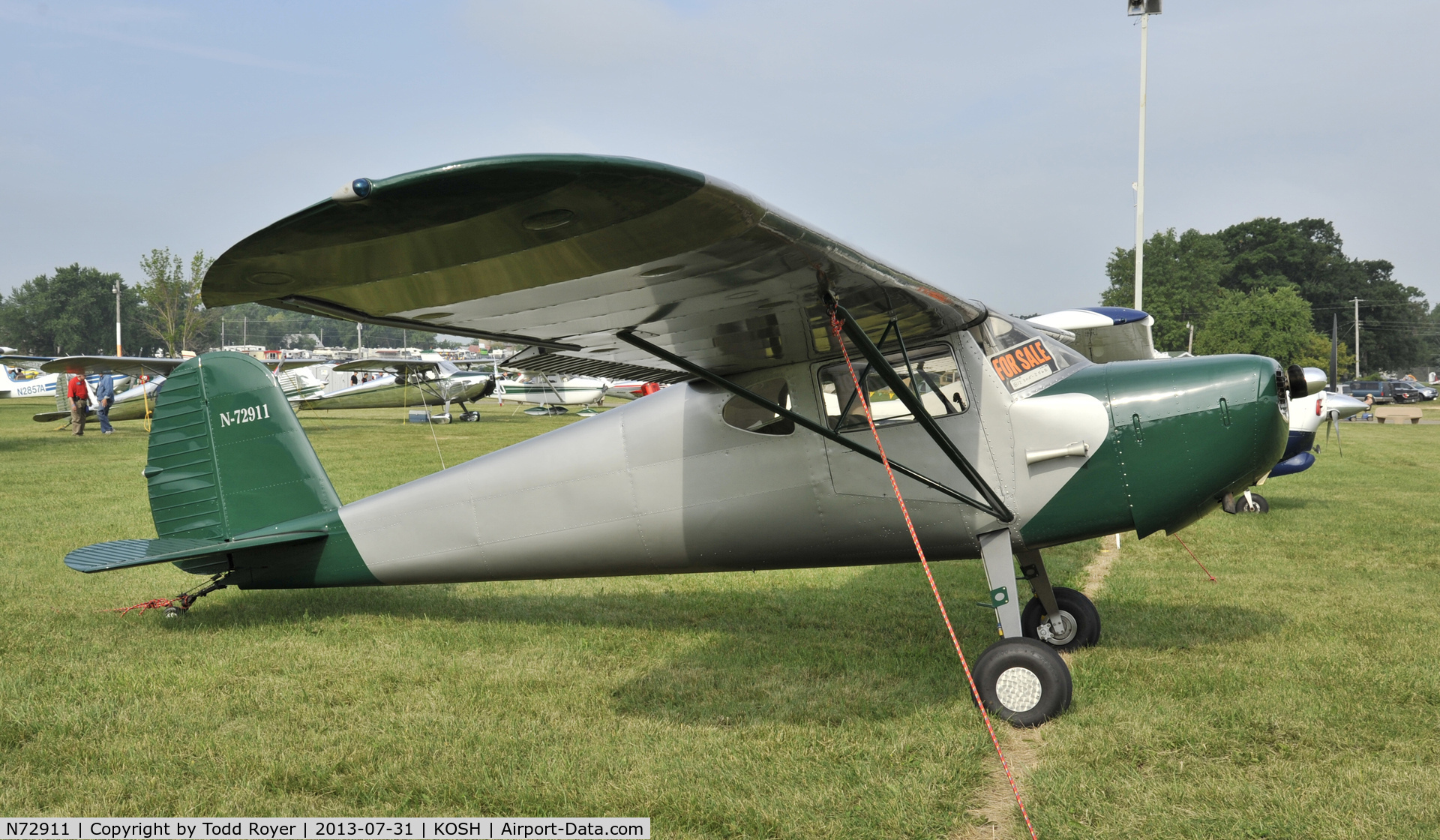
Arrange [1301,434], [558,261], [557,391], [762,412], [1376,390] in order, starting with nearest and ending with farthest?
1. [558,261]
2. [762,412]
3. [1301,434]
4. [557,391]
5. [1376,390]

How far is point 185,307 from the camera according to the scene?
231ft

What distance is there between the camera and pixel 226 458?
6270 millimetres

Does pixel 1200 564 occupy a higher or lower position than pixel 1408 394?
higher

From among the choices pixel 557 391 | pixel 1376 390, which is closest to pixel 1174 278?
pixel 1376 390

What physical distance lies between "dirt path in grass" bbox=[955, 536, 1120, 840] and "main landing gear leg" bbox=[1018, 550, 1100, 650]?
138cm

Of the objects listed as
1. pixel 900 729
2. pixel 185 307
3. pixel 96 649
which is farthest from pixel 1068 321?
pixel 185 307

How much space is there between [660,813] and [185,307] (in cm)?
7922

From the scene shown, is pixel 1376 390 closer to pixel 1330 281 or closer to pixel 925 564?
pixel 1330 281

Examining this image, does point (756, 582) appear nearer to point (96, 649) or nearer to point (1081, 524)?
point (1081, 524)

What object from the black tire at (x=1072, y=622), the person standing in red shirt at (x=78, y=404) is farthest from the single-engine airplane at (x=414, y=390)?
the black tire at (x=1072, y=622)

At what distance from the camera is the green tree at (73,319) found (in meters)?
125

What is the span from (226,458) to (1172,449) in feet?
19.5

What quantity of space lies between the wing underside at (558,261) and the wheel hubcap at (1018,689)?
1.88m

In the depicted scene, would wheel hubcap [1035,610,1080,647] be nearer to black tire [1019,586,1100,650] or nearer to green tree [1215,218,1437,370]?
black tire [1019,586,1100,650]
